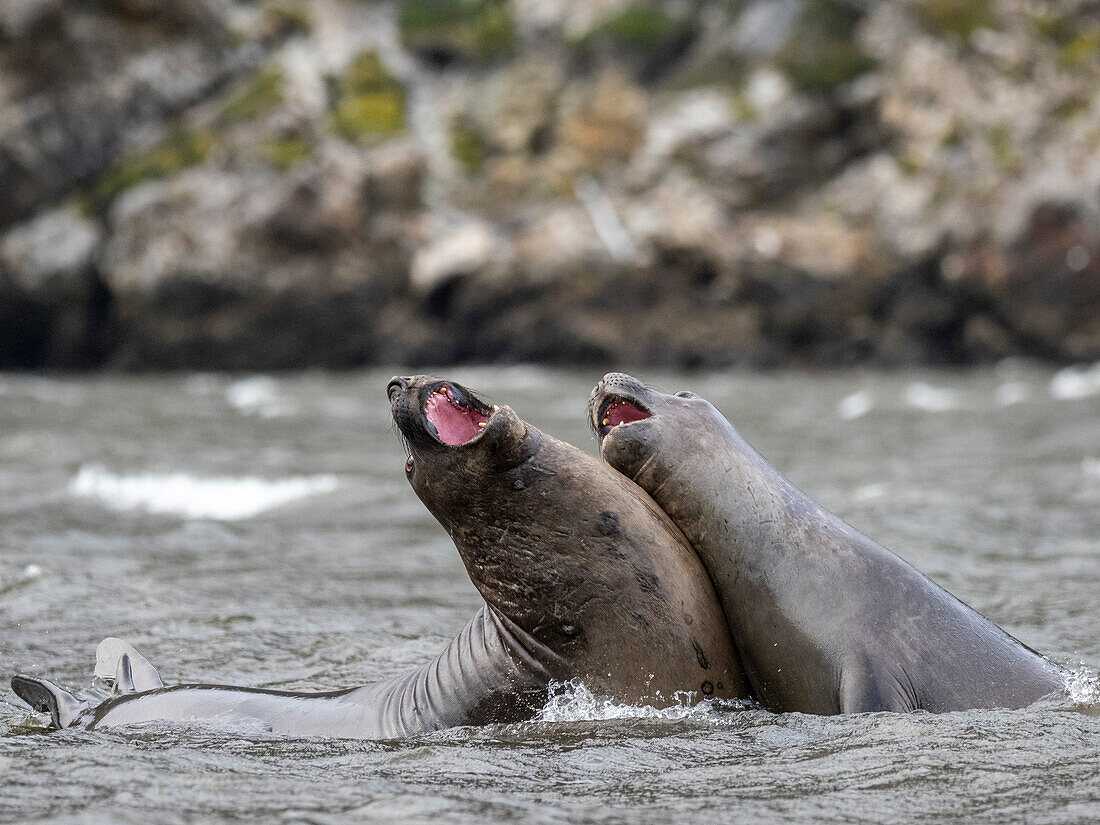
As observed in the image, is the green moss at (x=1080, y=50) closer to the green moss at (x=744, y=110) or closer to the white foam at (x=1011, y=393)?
the green moss at (x=744, y=110)

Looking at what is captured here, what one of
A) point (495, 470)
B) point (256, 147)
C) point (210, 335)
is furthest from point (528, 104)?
point (495, 470)

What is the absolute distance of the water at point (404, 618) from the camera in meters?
3.77

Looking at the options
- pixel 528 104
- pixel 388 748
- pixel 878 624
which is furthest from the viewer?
pixel 528 104

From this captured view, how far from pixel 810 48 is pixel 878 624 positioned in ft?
106

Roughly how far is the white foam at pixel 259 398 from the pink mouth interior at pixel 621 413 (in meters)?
14.9

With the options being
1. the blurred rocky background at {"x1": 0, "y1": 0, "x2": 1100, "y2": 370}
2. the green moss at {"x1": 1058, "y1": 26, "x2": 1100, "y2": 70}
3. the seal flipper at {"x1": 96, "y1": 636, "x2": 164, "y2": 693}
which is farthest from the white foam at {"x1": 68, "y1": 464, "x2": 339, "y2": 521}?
the green moss at {"x1": 1058, "y1": 26, "x2": 1100, "y2": 70}

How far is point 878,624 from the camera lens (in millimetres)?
4812

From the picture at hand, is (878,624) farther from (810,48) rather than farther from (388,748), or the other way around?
(810,48)

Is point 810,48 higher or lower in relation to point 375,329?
higher

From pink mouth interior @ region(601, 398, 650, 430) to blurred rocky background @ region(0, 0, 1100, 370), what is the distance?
78.6 feet

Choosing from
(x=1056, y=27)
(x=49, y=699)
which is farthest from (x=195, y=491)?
(x=1056, y=27)

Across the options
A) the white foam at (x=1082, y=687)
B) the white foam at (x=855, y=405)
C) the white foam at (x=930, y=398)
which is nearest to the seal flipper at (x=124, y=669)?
the white foam at (x=1082, y=687)

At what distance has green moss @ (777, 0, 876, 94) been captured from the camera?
111 feet

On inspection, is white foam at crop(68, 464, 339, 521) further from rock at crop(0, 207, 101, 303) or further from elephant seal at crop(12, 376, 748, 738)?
rock at crop(0, 207, 101, 303)
